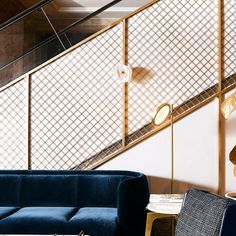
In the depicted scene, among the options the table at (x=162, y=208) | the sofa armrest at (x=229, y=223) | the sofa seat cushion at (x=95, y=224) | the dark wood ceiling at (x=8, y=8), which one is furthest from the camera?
the dark wood ceiling at (x=8, y=8)

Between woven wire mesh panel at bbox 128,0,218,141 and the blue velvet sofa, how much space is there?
0.70 meters

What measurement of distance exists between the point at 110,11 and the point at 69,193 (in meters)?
3.41

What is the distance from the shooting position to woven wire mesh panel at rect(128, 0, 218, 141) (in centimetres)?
375

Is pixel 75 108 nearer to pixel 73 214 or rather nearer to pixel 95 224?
pixel 73 214

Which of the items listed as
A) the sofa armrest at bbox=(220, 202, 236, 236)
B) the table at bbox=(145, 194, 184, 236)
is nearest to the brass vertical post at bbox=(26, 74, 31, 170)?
the table at bbox=(145, 194, 184, 236)

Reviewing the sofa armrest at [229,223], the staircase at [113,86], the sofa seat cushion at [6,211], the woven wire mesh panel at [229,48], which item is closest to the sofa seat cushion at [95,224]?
the sofa seat cushion at [6,211]

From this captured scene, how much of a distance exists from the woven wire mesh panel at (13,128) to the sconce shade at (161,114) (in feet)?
4.56

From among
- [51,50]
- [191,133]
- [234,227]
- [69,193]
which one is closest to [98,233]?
[69,193]

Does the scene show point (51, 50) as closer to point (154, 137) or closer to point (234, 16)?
point (154, 137)

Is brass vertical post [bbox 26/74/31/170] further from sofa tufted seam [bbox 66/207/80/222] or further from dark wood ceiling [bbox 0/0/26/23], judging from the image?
dark wood ceiling [bbox 0/0/26/23]

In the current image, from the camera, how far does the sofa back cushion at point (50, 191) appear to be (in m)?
3.44

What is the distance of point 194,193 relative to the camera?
1.65m

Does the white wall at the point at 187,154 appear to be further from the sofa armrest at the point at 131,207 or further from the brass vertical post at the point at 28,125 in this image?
the brass vertical post at the point at 28,125

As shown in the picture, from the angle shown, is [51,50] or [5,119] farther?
Result: [51,50]
